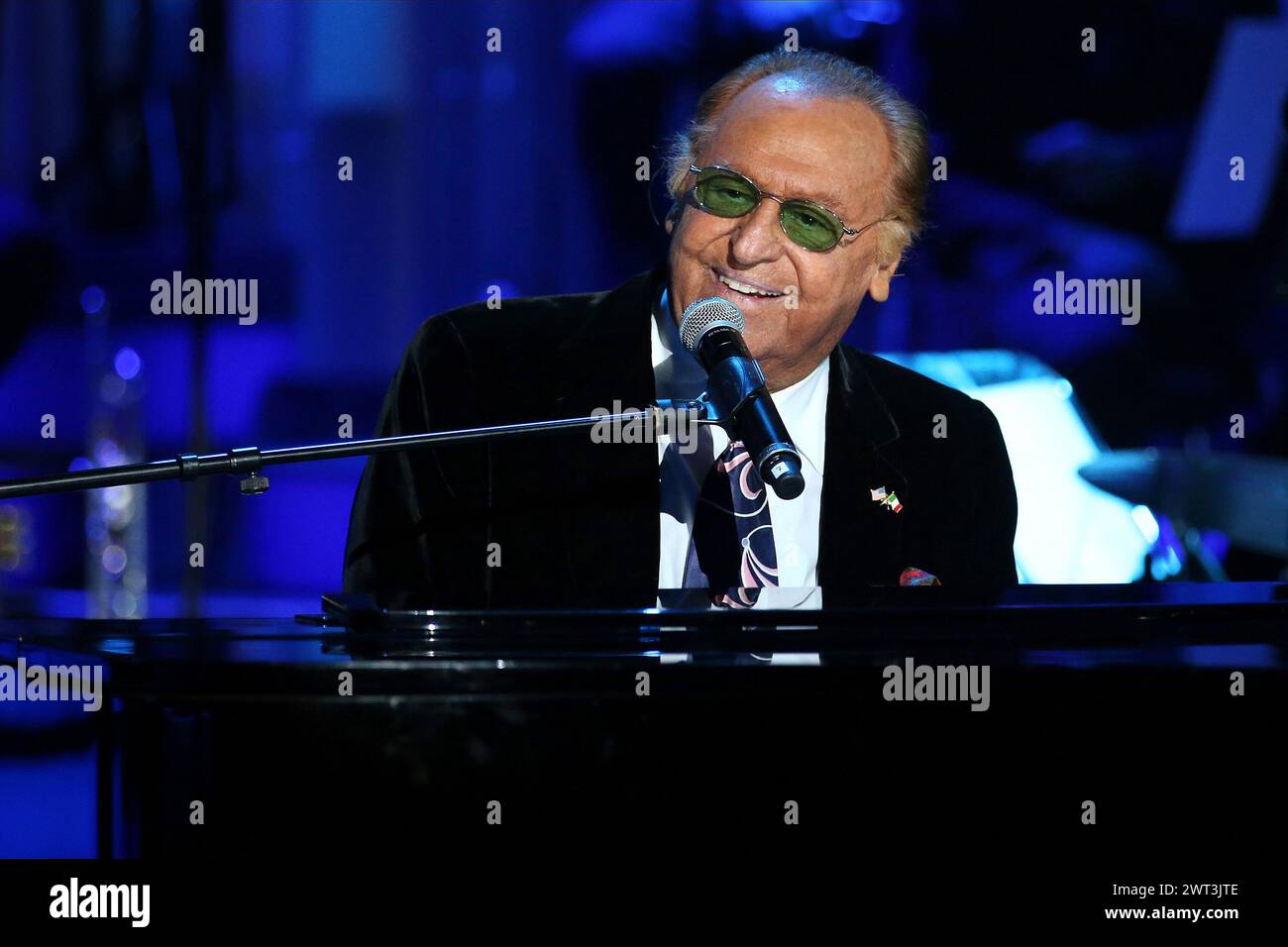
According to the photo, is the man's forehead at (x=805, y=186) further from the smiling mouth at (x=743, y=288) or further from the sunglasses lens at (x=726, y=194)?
the smiling mouth at (x=743, y=288)

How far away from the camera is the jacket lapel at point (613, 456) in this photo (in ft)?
8.34

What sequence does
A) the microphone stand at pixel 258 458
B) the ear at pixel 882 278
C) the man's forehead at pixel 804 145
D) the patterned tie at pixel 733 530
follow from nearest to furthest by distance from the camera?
1. the microphone stand at pixel 258 458
2. the patterned tie at pixel 733 530
3. the man's forehead at pixel 804 145
4. the ear at pixel 882 278

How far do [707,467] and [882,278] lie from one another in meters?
0.77

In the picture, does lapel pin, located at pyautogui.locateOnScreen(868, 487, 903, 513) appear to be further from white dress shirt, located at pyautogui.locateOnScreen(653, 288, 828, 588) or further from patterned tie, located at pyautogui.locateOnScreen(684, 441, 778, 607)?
patterned tie, located at pyautogui.locateOnScreen(684, 441, 778, 607)

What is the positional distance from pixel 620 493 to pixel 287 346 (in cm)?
188

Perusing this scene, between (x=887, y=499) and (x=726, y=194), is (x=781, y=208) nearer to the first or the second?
(x=726, y=194)

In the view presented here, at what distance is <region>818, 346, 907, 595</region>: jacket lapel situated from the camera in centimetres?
268

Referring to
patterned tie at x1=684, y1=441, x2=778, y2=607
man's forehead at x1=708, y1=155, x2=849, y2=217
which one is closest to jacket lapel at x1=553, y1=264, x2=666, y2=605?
patterned tie at x1=684, y1=441, x2=778, y2=607

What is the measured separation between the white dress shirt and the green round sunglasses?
0.22 m

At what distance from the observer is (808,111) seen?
284cm

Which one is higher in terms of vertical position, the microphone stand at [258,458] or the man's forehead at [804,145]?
the man's forehead at [804,145]

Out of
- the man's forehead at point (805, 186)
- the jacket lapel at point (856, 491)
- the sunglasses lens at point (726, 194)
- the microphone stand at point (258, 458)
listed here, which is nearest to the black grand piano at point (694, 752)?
the microphone stand at point (258, 458)

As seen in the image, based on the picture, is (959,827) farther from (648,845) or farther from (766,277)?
(766,277)
